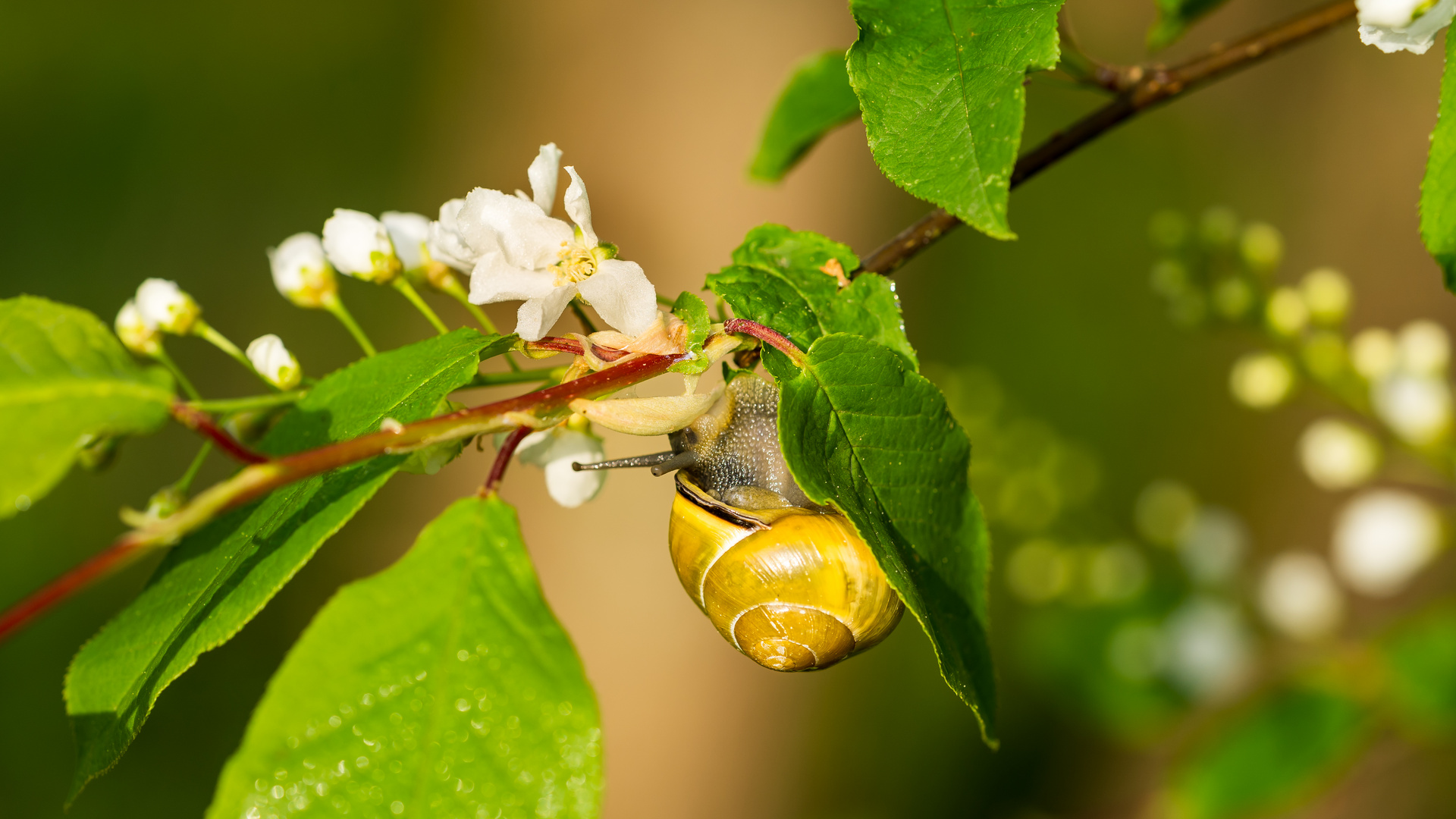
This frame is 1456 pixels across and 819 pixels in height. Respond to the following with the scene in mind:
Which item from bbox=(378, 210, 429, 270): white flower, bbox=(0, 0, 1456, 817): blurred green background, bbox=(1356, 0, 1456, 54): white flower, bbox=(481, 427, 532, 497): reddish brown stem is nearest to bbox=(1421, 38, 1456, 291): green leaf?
bbox=(1356, 0, 1456, 54): white flower

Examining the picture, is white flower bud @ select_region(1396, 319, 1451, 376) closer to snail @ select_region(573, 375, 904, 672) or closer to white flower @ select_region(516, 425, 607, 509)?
snail @ select_region(573, 375, 904, 672)

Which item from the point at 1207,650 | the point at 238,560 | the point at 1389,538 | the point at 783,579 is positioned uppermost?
the point at 238,560

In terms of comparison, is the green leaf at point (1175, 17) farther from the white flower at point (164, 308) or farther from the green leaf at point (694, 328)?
the white flower at point (164, 308)

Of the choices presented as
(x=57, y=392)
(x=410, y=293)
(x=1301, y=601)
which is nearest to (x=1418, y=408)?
(x=1301, y=601)

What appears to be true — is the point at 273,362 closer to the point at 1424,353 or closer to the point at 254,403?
the point at 254,403

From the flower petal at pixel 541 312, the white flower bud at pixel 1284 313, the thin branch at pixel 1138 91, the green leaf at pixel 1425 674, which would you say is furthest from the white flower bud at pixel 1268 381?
the flower petal at pixel 541 312
